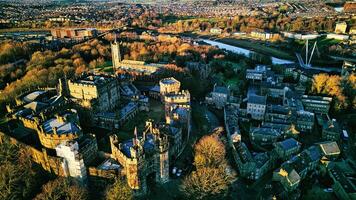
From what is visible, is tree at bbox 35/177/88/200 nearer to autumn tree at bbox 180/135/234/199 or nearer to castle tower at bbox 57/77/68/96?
autumn tree at bbox 180/135/234/199

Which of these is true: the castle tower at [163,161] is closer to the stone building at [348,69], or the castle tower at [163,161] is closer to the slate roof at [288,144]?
the slate roof at [288,144]

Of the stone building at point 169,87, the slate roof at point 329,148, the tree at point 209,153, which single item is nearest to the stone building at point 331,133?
the slate roof at point 329,148

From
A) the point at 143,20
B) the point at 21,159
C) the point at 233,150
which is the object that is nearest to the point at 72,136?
the point at 21,159

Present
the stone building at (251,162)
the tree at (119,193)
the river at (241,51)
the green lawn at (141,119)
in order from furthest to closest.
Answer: the river at (241,51), the green lawn at (141,119), the stone building at (251,162), the tree at (119,193)

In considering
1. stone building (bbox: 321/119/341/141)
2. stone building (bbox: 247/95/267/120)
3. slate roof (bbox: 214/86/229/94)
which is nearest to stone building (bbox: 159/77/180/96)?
slate roof (bbox: 214/86/229/94)

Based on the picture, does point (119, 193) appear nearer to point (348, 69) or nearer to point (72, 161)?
point (72, 161)

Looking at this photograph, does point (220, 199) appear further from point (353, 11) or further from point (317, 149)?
point (353, 11)
